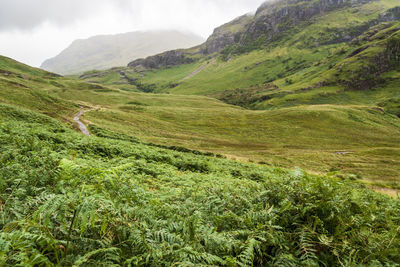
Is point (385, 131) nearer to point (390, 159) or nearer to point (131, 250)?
point (390, 159)

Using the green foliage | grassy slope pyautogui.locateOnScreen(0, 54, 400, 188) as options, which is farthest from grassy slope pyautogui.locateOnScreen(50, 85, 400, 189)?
the green foliage

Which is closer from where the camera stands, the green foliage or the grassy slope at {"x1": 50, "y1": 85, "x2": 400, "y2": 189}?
the green foliage

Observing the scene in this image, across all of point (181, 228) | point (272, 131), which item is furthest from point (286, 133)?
Answer: point (181, 228)

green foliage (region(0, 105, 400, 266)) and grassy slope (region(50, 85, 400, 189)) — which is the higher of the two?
green foliage (region(0, 105, 400, 266))

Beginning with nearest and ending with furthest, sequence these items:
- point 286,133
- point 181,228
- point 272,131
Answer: point 181,228, point 286,133, point 272,131

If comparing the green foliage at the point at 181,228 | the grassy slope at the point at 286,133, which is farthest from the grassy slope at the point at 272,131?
the green foliage at the point at 181,228

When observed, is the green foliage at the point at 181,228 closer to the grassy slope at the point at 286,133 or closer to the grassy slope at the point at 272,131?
the grassy slope at the point at 272,131

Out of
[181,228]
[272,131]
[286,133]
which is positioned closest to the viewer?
[181,228]

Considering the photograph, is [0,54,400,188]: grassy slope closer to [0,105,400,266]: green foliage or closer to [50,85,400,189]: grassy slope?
[50,85,400,189]: grassy slope

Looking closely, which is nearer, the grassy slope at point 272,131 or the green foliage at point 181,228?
the green foliage at point 181,228

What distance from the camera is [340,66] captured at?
175125 millimetres

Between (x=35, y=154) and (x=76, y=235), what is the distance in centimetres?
673

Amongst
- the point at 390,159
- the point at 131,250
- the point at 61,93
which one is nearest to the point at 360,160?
the point at 390,159

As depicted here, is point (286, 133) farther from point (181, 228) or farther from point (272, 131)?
point (181, 228)
